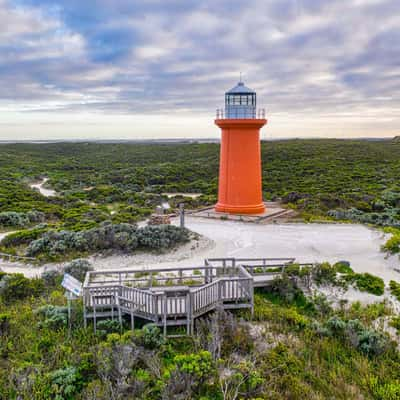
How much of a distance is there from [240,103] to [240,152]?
2.07 meters

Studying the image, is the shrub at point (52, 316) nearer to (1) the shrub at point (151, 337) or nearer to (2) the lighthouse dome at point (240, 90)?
(1) the shrub at point (151, 337)

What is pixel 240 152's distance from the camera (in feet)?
59.2

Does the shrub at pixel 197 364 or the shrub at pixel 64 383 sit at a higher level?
the shrub at pixel 197 364

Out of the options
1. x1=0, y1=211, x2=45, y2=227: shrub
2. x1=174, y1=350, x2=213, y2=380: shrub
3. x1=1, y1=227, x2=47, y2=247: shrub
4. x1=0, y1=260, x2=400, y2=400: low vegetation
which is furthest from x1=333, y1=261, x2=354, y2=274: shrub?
x1=0, y1=211, x2=45, y2=227: shrub

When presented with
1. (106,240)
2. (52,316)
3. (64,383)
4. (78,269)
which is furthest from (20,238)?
(64,383)

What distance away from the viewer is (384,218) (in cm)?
1844

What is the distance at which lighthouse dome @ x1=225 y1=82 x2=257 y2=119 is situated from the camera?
17.5 metres

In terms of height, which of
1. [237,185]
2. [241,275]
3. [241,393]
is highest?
[237,185]

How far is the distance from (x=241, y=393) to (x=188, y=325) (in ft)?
6.40

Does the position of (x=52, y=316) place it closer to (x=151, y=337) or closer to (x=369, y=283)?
(x=151, y=337)

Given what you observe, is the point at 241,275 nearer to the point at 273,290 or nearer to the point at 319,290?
the point at 273,290

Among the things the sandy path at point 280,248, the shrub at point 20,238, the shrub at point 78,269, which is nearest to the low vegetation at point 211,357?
the shrub at point 78,269

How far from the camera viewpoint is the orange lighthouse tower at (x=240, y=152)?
17625mm

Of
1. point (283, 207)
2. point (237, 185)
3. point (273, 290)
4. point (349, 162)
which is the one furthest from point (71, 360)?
point (349, 162)
